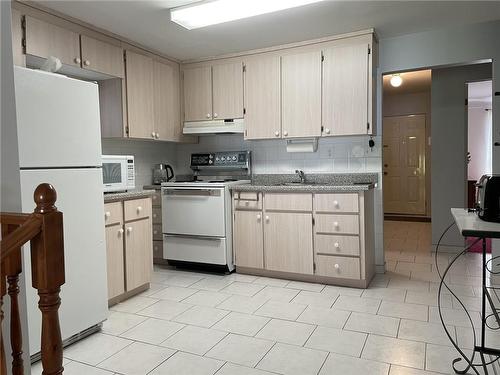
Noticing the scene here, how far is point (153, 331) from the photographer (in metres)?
2.64

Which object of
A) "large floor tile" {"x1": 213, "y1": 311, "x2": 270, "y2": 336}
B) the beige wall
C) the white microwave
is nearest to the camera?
"large floor tile" {"x1": 213, "y1": 311, "x2": 270, "y2": 336}

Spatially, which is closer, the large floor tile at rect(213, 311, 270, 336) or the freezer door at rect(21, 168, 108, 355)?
the freezer door at rect(21, 168, 108, 355)

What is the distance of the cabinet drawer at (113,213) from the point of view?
2944mm

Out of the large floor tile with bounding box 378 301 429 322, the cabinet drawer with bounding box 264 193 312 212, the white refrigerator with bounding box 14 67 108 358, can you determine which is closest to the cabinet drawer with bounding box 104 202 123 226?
the white refrigerator with bounding box 14 67 108 358

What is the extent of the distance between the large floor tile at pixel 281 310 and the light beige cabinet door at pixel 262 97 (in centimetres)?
173

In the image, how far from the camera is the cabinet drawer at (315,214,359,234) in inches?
135

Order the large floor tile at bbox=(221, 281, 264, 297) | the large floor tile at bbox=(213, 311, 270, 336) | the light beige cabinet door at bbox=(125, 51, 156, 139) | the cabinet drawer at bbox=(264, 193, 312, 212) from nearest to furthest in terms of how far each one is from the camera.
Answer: the large floor tile at bbox=(213, 311, 270, 336) < the large floor tile at bbox=(221, 281, 264, 297) < the cabinet drawer at bbox=(264, 193, 312, 212) < the light beige cabinet door at bbox=(125, 51, 156, 139)

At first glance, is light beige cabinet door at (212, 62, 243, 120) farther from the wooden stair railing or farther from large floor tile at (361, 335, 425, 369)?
the wooden stair railing

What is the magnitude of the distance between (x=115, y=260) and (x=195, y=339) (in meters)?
0.99

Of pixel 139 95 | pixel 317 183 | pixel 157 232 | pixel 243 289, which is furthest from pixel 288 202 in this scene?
pixel 139 95

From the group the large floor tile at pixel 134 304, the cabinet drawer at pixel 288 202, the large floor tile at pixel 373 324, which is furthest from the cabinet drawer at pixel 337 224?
the large floor tile at pixel 134 304

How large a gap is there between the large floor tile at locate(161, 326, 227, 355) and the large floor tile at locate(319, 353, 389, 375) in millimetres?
725

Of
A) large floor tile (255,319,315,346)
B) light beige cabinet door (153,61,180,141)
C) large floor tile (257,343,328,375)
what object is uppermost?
light beige cabinet door (153,61,180,141)

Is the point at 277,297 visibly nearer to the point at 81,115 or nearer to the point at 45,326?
the point at 81,115
